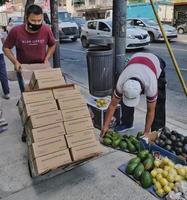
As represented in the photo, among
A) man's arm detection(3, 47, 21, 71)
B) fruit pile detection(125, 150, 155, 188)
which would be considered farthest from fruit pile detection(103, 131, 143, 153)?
man's arm detection(3, 47, 21, 71)

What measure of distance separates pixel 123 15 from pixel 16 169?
2.75 m

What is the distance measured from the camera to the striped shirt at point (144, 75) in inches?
140

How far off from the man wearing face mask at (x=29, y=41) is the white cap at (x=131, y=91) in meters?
1.49

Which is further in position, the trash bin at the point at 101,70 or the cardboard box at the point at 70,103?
the trash bin at the point at 101,70

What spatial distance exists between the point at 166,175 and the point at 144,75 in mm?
1114

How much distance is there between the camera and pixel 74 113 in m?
3.52

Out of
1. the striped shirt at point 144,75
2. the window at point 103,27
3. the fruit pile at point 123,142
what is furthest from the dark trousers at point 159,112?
the window at point 103,27

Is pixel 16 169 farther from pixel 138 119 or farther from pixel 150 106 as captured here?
pixel 138 119

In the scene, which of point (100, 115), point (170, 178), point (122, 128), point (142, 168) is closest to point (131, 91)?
point (142, 168)

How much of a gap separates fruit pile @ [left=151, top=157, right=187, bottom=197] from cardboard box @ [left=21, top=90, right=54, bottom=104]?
140cm

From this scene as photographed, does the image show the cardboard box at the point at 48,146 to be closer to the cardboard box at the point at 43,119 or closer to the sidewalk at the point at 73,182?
the cardboard box at the point at 43,119

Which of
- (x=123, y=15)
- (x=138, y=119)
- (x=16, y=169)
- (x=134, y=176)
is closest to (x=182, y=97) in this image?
(x=138, y=119)

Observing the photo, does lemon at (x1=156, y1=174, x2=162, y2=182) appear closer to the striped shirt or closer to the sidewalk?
the sidewalk

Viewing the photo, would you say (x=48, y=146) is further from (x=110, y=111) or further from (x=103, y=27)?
(x=103, y=27)
